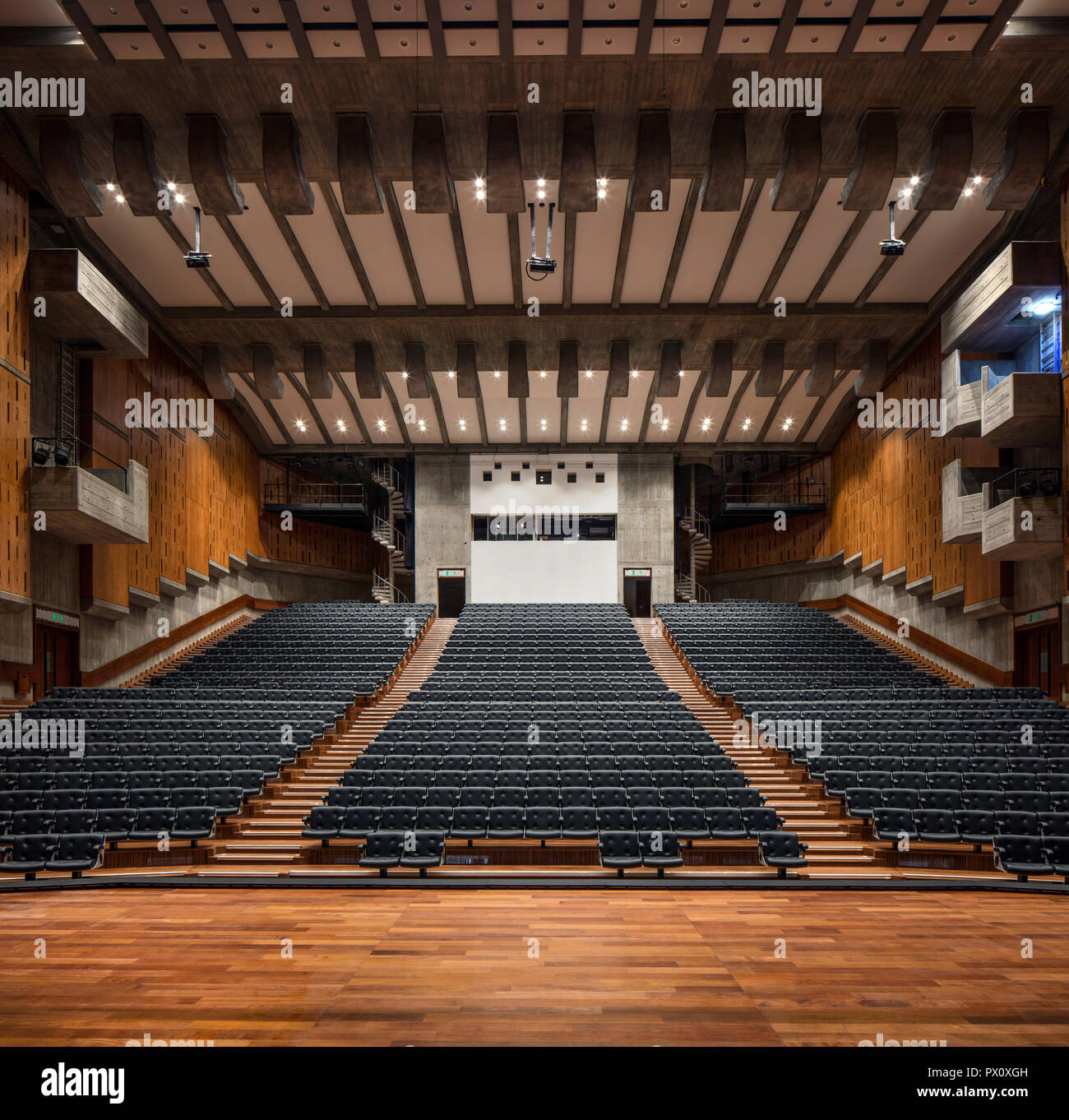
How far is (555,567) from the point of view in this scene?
1841 cm

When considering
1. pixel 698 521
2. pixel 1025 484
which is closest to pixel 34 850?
pixel 1025 484

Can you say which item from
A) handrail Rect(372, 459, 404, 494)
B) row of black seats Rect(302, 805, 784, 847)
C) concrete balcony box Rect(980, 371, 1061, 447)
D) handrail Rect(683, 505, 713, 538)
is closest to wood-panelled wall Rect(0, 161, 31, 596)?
row of black seats Rect(302, 805, 784, 847)

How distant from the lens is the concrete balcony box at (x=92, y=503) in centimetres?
879

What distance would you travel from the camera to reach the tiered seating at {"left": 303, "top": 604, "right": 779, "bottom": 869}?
6.39m

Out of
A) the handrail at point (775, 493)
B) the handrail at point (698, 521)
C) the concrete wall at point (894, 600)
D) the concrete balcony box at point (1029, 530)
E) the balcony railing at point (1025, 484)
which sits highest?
the handrail at point (775, 493)

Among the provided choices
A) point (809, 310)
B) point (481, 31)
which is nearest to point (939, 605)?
point (809, 310)

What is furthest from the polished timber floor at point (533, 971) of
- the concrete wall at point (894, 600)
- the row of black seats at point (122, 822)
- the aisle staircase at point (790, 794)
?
the concrete wall at point (894, 600)

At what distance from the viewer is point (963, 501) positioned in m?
10.6

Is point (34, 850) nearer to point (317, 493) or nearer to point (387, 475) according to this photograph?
point (387, 475)

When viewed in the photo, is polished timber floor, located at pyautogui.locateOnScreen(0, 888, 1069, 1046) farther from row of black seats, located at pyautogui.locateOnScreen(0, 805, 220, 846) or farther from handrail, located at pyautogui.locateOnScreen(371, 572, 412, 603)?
handrail, located at pyautogui.locateOnScreen(371, 572, 412, 603)

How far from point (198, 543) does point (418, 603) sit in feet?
15.2

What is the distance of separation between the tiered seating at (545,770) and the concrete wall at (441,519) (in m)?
6.40

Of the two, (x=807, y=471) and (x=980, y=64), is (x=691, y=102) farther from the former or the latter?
(x=807, y=471)

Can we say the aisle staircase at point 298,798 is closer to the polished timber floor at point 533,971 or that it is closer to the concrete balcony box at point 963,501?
the polished timber floor at point 533,971
